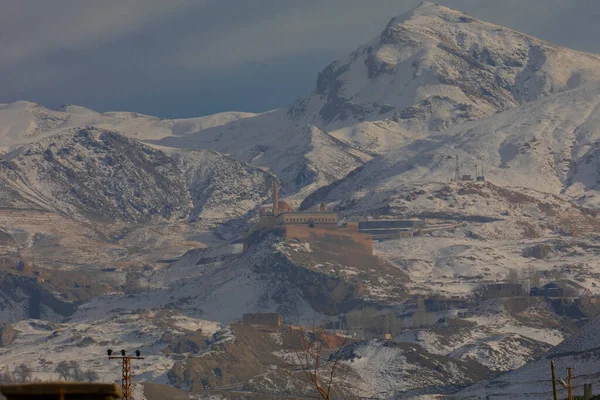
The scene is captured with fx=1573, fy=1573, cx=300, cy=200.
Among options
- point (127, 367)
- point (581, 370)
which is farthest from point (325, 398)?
point (581, 370)

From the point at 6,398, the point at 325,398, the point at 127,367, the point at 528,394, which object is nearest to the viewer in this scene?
the point at 6,398

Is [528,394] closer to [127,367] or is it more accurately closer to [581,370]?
[581,370]

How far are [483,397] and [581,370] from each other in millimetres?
14555

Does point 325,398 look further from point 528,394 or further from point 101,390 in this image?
point 528,394

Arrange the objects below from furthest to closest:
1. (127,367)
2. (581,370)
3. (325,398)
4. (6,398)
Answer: (581,370) → (127,367) → (325,398) → (6,398)

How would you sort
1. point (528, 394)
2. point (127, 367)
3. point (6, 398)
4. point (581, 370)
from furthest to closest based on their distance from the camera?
point (581, 370) → point (528, 394) → point (127, 367) → point (6, 398)

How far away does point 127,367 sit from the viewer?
2692 cm

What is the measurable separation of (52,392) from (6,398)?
1.91 feet

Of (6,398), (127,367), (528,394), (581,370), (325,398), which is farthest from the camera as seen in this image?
(581,370)

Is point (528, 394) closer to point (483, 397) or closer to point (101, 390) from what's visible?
point (483, 397)

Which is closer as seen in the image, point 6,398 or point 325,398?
point 6,398

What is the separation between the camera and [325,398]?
23.8 metres

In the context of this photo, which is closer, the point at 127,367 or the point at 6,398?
the point at 6,398

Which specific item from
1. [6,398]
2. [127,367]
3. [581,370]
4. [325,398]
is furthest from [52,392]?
[581,370]
